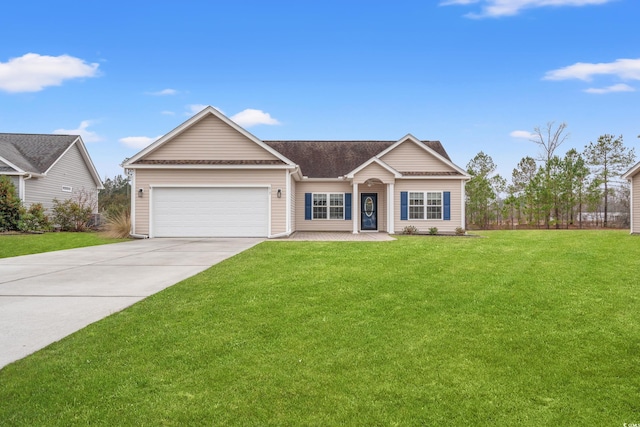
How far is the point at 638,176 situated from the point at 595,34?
23.5ft

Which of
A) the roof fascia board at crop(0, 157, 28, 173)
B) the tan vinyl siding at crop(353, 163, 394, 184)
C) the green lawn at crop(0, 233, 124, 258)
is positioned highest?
the roof fascia board at crop(0, 157, 28, 173)

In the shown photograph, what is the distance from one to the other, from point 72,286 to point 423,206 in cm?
1657

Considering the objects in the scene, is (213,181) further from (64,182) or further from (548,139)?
(548,139)

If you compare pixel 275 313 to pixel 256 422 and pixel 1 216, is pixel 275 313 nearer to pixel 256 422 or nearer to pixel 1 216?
pixel 256 422

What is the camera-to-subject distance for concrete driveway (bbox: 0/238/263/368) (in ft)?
14.2

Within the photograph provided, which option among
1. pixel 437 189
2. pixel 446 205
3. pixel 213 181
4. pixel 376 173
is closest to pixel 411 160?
pixel 437 189

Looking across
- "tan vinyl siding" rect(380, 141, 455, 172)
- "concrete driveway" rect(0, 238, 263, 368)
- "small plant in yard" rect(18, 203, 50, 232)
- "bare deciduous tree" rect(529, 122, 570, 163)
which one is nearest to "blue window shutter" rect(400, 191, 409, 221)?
"tan vinyl siding" rect(380, 141, 455, 172)

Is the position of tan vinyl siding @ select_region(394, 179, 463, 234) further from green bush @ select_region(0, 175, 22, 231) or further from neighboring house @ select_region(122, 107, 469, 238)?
green bush @ select_region(0, 175, 22, 231)

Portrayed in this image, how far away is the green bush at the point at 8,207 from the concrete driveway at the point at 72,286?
34.7ft

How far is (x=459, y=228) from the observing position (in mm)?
19016

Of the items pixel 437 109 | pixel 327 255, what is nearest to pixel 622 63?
pixel 437 109

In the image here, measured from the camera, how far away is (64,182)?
80.3 ft

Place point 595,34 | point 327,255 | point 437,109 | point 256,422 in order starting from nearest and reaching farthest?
point 256,422 < point 327,255 < point 595,34 < point 437,109

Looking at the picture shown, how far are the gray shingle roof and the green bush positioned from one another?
238 cm
